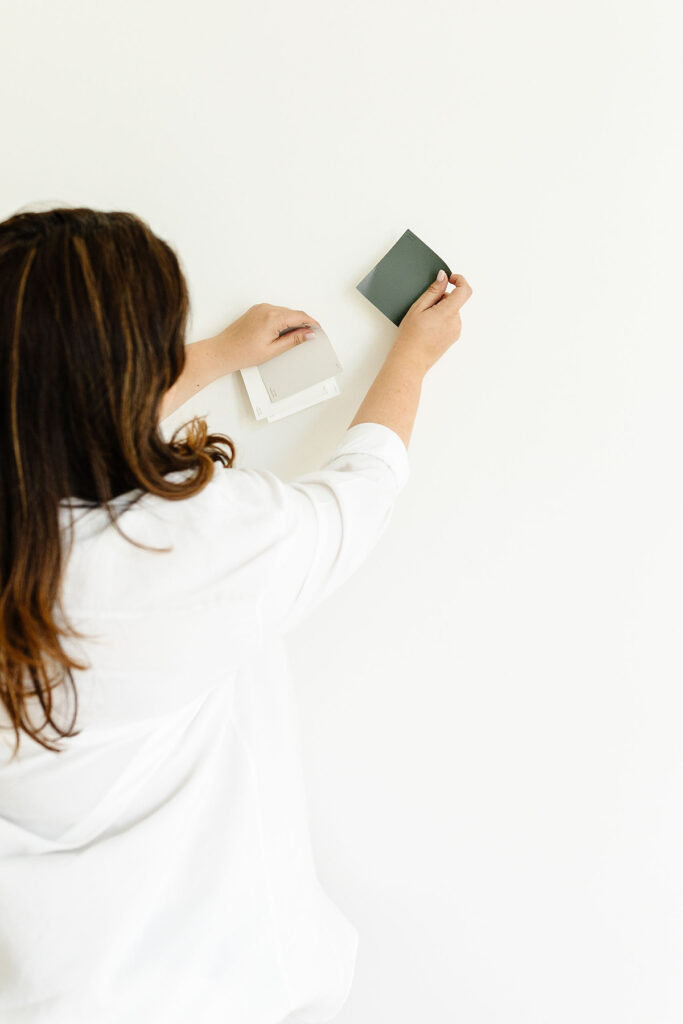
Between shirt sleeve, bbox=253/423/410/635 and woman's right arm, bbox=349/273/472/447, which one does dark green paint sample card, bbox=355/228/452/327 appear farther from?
shirt sleeve, bbox=253/423/410/635

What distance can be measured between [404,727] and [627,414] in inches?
21.3

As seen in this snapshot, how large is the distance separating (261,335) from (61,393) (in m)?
0.39

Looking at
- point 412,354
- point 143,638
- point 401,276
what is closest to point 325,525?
point 143,638

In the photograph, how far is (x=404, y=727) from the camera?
1083 mm

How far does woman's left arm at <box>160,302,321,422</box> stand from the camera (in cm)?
98

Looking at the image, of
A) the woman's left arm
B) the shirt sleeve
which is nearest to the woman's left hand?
the woman's left arm

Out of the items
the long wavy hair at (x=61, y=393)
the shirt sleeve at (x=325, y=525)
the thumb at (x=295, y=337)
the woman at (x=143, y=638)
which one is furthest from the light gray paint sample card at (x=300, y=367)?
the long wavy hair at (x=61, y=393)

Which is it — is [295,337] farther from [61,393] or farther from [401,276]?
[61,393]

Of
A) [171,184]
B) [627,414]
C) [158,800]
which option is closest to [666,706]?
[627,414]

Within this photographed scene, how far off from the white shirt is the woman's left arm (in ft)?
0.74

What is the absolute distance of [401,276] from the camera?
981 millimetres

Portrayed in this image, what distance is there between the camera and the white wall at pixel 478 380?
36.9 inches

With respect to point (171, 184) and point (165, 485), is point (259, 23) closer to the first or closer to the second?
point (171, 184)

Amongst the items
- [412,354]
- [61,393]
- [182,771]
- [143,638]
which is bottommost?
[182,771]
